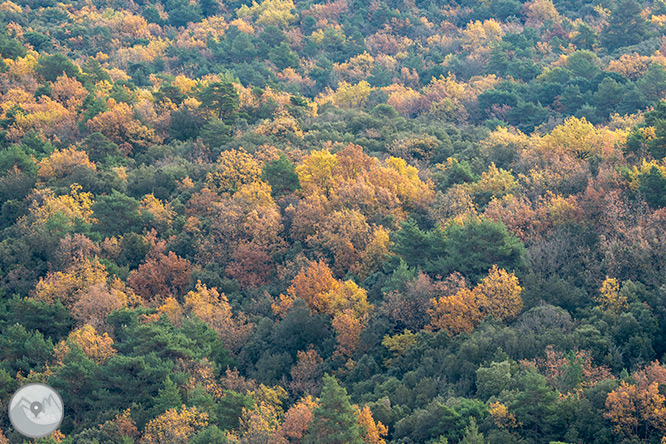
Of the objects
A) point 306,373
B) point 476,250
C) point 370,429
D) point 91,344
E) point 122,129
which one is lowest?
point 306,373

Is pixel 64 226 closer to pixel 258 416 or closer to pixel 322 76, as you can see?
pixel 258 416

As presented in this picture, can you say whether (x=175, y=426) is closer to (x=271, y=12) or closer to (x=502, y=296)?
(x=502, y=296)

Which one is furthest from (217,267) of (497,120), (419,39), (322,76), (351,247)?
(419,39)

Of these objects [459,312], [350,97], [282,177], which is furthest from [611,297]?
[350,97]

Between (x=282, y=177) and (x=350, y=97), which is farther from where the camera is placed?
(x=350, y=97)

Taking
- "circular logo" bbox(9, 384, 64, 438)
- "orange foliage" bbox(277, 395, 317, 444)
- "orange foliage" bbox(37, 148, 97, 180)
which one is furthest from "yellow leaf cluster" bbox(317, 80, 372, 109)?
"circular logo" bbox(9, 384, 64, 438)

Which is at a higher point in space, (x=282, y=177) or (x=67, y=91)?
(x=67, y=91)

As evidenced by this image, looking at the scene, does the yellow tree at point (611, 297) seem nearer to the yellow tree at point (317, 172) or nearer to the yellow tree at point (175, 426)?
the yellow tree at point (175, 426)

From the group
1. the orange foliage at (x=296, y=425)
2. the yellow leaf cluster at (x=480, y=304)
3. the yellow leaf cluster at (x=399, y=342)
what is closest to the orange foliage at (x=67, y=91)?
the yellow leaf cluster at (x=399, y=342)
